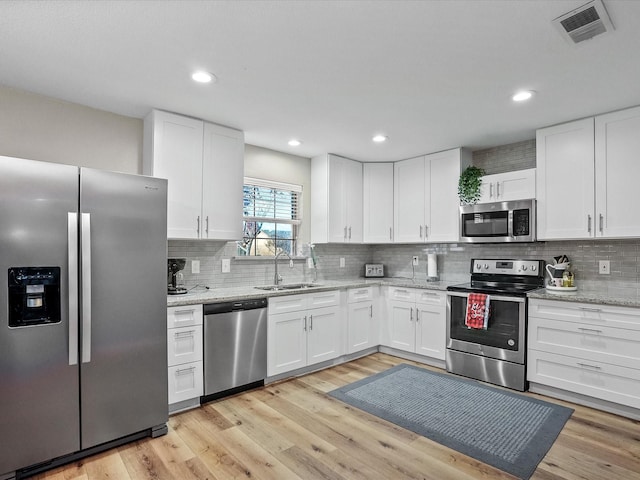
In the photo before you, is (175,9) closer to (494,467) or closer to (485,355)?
(494,467)

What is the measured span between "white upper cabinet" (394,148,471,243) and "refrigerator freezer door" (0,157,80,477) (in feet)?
11.5

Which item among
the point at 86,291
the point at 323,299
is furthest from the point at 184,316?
the point at 323,299

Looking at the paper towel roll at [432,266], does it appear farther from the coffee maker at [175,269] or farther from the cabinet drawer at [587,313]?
the coffee maker at [175,269]

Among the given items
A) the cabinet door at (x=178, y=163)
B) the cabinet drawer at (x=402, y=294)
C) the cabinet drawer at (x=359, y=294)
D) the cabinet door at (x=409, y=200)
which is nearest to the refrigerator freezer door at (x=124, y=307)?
the cabinet door at (x=178, y=163)

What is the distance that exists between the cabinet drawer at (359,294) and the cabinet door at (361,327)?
5 centimetres

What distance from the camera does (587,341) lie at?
2.92 meters

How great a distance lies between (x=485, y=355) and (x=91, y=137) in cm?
405

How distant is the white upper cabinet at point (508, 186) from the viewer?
3527mm

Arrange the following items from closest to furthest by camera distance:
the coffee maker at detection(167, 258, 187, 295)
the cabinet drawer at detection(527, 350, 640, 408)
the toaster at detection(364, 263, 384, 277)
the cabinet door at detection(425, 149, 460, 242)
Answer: the cabinet drawer at detection(527, 350, 640, 408), the coffee maker at detection(167, 258, 187, 295), the cabinet door at detection(425, 149, 460, 242), the toaster at detection(364, 263, 384, 277)

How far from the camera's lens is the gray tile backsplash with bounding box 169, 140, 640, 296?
3301mm

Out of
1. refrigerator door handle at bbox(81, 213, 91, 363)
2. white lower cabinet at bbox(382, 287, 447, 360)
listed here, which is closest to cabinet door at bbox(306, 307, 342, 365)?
white lower cabinet at bbox(382, 287, 447, 360)

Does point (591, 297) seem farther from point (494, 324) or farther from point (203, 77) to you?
point (203, 77)

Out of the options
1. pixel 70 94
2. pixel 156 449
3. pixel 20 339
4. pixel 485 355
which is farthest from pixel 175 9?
pixel 485 355

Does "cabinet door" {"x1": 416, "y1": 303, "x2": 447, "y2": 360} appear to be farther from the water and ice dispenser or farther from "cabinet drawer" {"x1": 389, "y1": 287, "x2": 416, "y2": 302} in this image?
the water and ice dispenser
